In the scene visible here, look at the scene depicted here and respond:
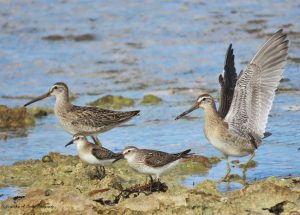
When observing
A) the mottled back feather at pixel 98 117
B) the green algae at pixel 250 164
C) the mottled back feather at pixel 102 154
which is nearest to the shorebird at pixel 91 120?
the mottled back feather at pixel 98 117

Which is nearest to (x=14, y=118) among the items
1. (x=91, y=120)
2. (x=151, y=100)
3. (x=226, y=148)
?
(x=91, y=120)

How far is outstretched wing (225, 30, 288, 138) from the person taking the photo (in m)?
10.9

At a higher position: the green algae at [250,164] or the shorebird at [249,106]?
the shorebird at [249,106]

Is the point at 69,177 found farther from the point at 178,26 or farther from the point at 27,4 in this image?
the point at 27,4

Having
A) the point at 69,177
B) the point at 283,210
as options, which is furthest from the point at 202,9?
the point at 283,210

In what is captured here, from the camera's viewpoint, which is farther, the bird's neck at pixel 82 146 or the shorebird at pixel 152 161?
the bird's neck at pixel 82 146

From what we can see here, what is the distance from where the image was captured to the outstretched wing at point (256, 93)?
10.9 metres

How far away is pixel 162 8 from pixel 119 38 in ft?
7.75

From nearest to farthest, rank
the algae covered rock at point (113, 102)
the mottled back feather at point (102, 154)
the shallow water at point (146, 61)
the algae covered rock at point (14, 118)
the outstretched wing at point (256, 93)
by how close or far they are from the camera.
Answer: the mottled back feather at point (102, 154) < the outstretched wing at point (256, 93) < the shallow water at point (146, 61) < the algae covered rock at point (14, 118) < the algae covered rock at point (113, 102)

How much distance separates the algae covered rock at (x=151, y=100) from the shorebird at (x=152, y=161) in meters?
4.30

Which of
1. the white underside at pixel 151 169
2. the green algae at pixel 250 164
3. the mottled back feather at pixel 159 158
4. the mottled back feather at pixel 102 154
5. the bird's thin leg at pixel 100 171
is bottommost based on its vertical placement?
the green algae at pixel 250 164

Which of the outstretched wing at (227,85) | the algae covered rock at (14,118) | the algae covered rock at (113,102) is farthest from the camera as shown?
the algae covered rock at (113,102)

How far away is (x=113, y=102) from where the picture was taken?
1440cm

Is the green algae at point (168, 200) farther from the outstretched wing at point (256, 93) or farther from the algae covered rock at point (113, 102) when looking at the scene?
the algae covered rock at point (113, 102)
